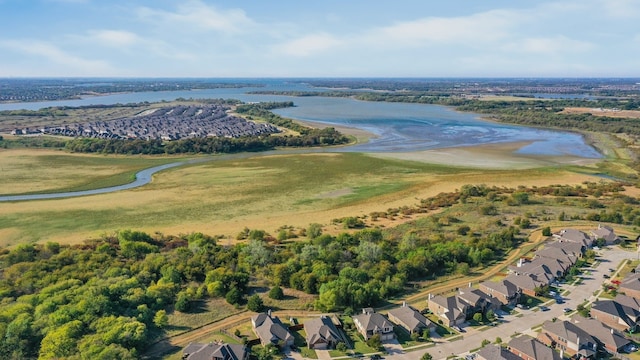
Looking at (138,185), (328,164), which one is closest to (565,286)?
(328,164)

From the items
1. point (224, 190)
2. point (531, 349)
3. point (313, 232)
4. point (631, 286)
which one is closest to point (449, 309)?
point (531, 349)

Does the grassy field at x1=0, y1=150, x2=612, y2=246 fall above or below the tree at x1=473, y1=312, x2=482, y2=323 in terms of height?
above

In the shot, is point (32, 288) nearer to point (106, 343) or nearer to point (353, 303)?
point (106, 343)

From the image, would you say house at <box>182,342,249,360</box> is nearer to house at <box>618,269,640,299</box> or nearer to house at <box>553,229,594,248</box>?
house at <box>618,269,640,299</box>

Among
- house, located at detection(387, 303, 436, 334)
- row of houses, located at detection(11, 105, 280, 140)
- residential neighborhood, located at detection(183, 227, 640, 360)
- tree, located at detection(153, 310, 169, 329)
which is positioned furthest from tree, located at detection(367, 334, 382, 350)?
row of houses, located at detection(11, 105, 280, 140)

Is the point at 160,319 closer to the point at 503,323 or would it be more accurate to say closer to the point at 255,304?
the point at 255,304

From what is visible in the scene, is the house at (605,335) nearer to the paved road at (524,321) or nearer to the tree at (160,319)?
the paved road at (524,321)
